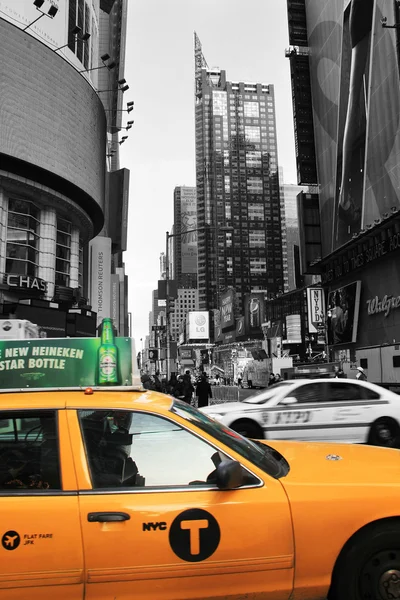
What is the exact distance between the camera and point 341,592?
287 centimetres

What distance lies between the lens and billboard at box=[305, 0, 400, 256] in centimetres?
3058

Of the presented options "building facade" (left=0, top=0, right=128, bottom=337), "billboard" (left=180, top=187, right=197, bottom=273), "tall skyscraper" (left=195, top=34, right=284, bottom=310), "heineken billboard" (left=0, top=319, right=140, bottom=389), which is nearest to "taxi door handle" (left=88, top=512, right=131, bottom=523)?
"heineken billboard" (left=0, top=319, right=140, bottom=389)

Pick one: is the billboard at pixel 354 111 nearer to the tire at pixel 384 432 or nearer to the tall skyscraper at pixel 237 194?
the tire at pixel 384 432

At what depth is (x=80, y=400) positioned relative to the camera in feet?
10.4

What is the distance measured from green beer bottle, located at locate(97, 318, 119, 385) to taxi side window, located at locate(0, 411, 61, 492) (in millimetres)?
911

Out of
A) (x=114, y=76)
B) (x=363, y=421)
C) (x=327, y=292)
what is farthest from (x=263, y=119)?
(x=363, y=421)

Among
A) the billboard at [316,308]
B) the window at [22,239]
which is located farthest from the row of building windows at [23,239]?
the billboard at [316,308]

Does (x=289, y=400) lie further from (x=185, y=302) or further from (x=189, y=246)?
(x=189, y=246)

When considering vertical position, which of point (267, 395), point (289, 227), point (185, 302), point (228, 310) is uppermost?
point (289, 227)

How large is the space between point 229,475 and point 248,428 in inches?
281

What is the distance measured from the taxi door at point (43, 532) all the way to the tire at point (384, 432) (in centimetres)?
816

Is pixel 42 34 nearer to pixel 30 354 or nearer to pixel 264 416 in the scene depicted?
pixel 264 416

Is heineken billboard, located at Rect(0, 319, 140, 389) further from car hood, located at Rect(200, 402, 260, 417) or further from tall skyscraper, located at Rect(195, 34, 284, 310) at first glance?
tall skyscraper, located at Rect(195, 34, 284, 310)

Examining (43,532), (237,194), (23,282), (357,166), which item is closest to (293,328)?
(357,166)
